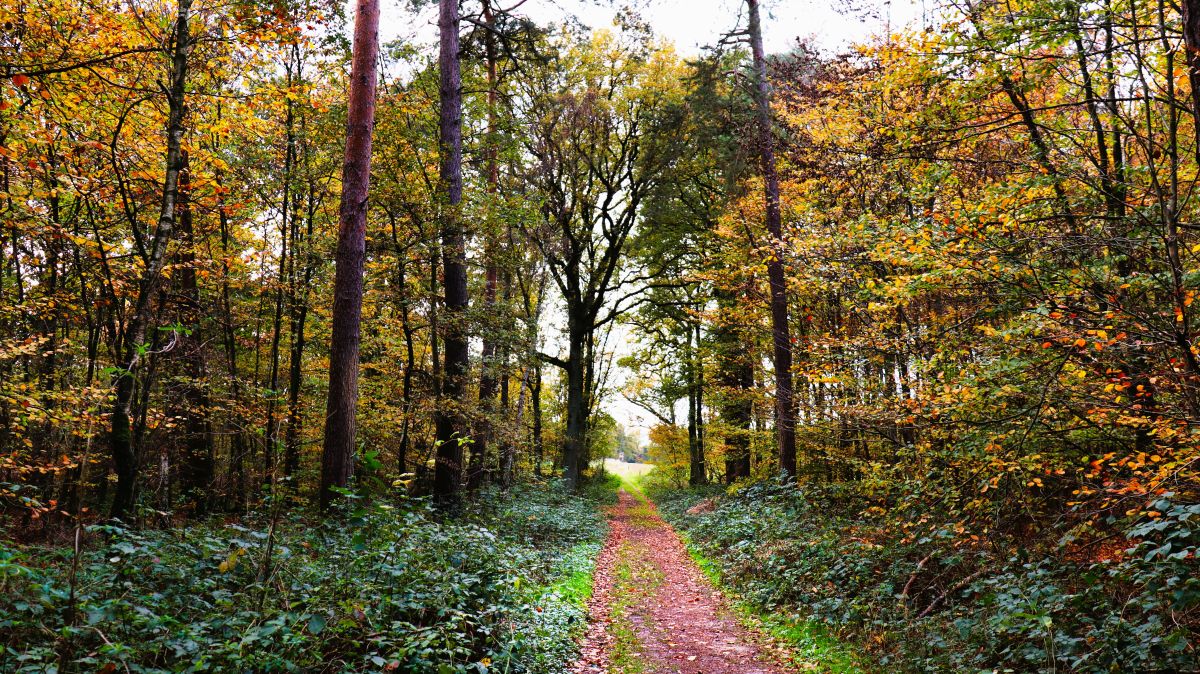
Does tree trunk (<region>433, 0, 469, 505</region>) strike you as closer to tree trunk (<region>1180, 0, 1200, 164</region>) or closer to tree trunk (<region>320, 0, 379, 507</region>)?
tree trunk (<region>320, 0, 379, 507</region>)

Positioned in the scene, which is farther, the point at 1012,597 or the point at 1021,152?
the point at 1021,152

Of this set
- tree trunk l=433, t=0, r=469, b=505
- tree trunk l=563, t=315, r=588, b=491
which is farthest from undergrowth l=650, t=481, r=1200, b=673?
tree trunk l=563, t=315, r=588, b=491

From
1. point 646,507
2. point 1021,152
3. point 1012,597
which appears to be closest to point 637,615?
point 1012,597

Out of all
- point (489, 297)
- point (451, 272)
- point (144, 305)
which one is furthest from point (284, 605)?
point (489, 297)

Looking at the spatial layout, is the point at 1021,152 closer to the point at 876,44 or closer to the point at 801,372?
the point at 876,44

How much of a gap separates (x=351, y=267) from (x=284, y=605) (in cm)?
496

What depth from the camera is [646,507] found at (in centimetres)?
2591

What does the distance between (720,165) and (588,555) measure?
1008 centimetres

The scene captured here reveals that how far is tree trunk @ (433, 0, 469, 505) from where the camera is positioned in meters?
10.6

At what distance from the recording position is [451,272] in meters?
11.2

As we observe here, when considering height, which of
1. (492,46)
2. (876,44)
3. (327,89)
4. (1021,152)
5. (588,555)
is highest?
(492,46)

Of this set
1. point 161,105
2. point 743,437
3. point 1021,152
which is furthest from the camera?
point 743,437

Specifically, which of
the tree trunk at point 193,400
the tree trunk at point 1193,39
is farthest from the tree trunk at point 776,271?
the tree trunk at point 193,400

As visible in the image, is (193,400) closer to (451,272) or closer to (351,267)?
(451,272)
